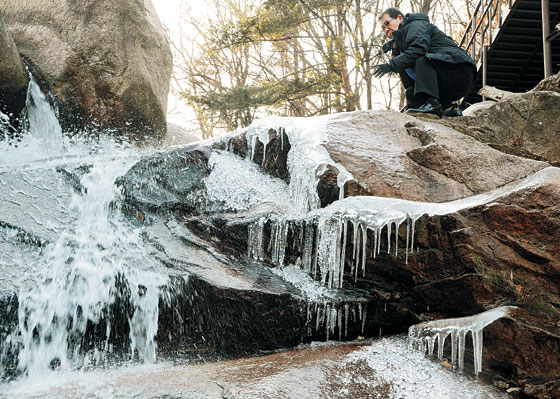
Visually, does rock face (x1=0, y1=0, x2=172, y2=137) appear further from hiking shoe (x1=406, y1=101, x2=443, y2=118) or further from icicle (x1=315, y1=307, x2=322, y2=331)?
icicle (x1=315, y1=307, x2=322, y2=331)

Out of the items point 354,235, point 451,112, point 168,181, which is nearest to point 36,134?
point 168,181

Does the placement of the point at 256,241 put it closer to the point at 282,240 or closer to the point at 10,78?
the point at 282,240

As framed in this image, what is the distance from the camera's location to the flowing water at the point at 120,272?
9.57ft

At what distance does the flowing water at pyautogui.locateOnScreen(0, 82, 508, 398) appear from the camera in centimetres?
292

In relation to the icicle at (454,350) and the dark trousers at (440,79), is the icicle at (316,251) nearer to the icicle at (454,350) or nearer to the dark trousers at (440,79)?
the icicle at (454,350)

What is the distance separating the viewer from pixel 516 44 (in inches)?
355

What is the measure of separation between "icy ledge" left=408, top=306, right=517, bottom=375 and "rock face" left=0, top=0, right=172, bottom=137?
5049mm

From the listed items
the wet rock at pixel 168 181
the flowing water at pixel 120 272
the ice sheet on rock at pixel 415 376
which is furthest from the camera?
the wet rock at pixel 168 181

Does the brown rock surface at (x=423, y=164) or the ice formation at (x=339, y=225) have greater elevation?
the brown rock surface at (x=423, y=164)

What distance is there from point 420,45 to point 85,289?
4177mm

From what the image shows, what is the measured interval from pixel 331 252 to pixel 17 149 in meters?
4.28

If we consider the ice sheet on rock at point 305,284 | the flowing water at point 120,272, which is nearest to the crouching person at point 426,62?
the flowing water at point 120,272

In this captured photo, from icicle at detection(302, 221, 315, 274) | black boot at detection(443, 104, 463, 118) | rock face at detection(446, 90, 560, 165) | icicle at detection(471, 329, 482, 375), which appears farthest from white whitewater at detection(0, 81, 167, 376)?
rock face at detection(446, 90, 560, 165)

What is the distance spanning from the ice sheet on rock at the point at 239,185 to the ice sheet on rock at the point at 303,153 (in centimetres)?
18
